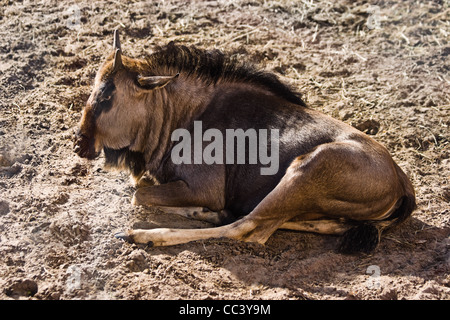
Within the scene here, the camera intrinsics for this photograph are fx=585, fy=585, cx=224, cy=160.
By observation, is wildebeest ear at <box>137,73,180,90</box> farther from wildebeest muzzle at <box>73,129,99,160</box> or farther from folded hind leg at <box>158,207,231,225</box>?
folded hind leg at <box>158,207,231,225</box>

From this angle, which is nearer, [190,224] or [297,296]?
[297,296]

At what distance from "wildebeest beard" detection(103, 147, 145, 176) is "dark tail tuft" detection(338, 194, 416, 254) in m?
2.29

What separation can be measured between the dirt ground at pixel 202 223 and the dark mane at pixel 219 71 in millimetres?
1346

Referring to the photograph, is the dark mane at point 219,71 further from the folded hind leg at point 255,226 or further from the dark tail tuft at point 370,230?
the dark tail tuft at point 370,230

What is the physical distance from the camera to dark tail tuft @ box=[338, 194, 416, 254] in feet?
18.2

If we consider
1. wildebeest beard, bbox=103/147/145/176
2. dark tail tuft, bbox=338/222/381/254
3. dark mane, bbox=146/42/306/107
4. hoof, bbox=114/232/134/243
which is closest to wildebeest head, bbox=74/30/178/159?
wildebeest beard, bbox=103/147/145/176

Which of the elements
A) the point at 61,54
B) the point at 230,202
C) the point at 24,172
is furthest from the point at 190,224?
the point at 61,54

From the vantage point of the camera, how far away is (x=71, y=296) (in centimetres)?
475

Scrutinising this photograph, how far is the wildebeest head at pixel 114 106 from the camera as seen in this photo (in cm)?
586

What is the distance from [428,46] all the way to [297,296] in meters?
5.53

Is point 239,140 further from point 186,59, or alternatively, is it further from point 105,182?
point 105,182

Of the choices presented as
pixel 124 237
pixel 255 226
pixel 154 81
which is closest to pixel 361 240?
pixel 255 226

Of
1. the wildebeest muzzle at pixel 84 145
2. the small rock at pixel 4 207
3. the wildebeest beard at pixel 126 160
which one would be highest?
the wildebeest muzzle at pixel 84 145

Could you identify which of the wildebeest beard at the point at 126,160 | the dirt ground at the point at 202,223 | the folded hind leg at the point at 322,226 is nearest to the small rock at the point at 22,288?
the dirt ground at the point at 202,223
